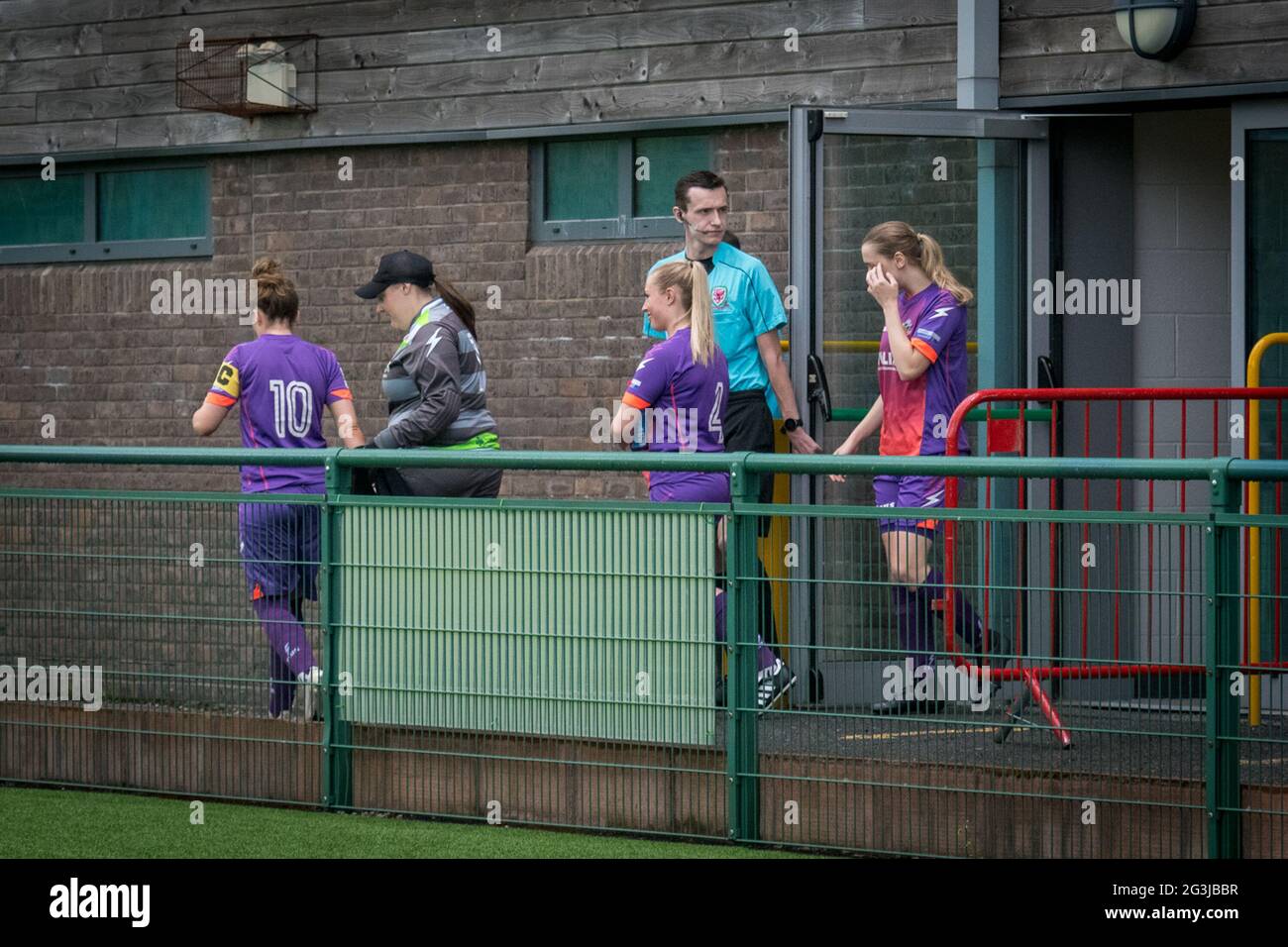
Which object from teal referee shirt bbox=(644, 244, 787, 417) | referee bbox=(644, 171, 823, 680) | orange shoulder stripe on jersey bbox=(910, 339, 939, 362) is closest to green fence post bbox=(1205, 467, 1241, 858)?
orange shoulder stripe on jersey bbox=(910, 339, 939, 362)

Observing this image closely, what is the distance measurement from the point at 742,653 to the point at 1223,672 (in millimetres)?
1466

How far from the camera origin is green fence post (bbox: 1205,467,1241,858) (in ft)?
18.9

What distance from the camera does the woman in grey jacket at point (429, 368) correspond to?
7895mm

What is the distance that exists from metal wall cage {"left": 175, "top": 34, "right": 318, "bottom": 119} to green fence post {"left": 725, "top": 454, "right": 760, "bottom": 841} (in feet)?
18.6

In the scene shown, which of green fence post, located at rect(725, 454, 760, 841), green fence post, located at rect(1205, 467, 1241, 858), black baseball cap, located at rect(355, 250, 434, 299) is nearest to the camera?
green fence post, located at rect(1205, 467, 1241, 858)

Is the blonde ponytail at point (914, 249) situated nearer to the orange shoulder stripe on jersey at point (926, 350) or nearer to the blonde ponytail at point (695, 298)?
the orange shoulder stripe on jersey at point (926, 350)

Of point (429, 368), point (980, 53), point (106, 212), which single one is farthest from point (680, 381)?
point (106, 212)

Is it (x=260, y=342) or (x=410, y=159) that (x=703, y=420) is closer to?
(x=260, y=342)

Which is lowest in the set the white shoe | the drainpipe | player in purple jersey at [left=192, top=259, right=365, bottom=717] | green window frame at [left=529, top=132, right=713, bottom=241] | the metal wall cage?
the white shoe

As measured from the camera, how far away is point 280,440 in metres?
8.15

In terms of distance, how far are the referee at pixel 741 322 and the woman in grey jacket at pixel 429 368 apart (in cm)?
77

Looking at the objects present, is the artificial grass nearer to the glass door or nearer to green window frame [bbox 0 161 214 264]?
the glass door

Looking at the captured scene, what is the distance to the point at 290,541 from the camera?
723 centimetres

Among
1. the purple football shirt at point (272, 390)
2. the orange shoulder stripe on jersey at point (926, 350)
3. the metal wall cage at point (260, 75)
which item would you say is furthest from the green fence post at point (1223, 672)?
the metal wall cage at point (260, 75)
